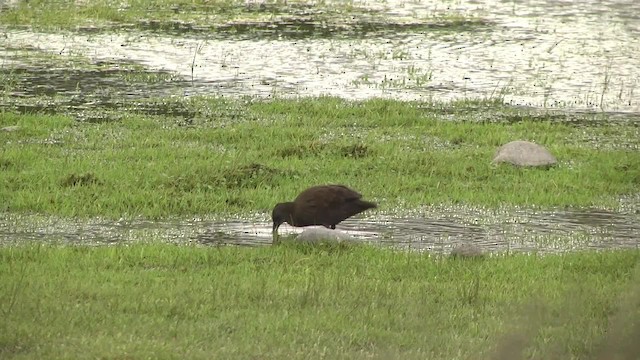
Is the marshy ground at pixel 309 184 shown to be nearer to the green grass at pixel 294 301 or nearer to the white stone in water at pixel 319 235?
the green grass at pixel 294 301

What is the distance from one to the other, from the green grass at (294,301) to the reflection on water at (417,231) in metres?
0.65

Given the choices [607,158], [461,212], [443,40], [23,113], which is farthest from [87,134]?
[443,40]

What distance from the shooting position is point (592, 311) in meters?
7.60

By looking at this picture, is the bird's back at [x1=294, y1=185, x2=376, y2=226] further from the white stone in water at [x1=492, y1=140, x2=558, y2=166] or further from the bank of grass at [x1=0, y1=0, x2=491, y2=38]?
the bank of grass at [x1=0, y1=0, x2=491, y2=38]

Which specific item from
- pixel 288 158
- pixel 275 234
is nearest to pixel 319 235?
pixel 275 234

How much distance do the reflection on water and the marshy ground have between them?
4 centimetres

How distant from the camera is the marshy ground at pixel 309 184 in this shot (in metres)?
7.10

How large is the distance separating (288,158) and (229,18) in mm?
12435

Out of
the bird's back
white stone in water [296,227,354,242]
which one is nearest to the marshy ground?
white stone in water [296,227,354,242]

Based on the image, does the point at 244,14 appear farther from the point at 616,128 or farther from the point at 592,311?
the point at 592,311

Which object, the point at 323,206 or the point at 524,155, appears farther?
the point at 524,155

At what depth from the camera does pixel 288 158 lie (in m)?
13.1

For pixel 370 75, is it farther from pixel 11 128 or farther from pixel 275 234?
pixel 275 234

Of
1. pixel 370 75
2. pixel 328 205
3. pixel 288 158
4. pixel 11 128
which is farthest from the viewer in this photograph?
pixel 370 75
